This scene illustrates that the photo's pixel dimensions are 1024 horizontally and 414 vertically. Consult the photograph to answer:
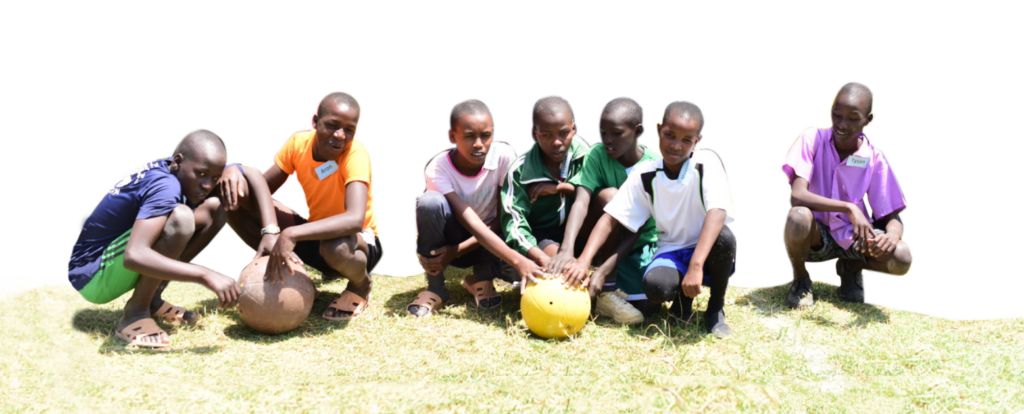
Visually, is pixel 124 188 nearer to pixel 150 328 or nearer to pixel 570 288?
pixel 150 328

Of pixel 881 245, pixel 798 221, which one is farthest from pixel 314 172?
pixel 881 245

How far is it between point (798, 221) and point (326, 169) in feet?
13.0

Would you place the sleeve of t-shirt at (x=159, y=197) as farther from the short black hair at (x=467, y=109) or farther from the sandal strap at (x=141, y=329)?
the short black hair at (x=467, y=109)

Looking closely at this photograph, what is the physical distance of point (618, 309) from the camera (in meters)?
6.86

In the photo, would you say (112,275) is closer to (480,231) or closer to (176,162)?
(176,162)

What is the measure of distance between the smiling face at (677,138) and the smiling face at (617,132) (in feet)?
1.49

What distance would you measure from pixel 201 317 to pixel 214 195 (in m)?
1.08

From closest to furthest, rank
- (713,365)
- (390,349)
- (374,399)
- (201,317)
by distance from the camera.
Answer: (374,399)
(713,365)
(390,349)
(201,317)

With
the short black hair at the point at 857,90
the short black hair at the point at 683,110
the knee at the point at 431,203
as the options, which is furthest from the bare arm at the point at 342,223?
the short black hair at the point at 857,90

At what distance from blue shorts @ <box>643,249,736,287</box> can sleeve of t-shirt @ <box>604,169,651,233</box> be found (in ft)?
1.02

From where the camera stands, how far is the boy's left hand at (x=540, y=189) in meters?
7.07

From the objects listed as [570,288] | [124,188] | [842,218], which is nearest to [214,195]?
[124,188]

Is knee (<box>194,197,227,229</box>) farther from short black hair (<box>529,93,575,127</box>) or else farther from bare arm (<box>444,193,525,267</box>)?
short black hair (<box>529,93,575,127</box>)

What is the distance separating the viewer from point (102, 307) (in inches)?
291
